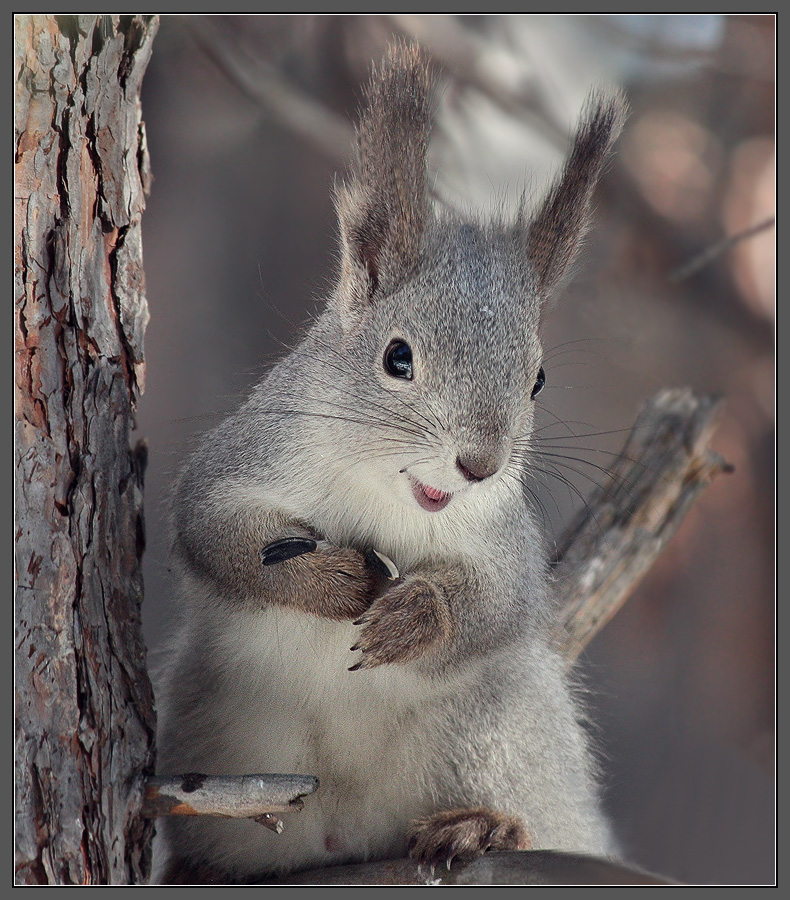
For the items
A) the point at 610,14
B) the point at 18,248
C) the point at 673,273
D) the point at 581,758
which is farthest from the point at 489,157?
the point at 581,758

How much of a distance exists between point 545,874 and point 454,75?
1.43 meters

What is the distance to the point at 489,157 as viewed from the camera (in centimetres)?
197

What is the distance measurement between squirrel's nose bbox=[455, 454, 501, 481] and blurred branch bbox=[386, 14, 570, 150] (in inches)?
28.0

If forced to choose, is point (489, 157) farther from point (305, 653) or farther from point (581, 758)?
point (581, 758)

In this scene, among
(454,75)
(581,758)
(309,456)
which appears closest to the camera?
(309,456)

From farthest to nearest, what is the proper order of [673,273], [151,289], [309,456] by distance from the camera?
[673,273] → [151,289] → [309,456]

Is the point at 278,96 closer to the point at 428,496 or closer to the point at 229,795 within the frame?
the point at 428,496

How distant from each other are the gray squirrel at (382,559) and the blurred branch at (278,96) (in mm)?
394

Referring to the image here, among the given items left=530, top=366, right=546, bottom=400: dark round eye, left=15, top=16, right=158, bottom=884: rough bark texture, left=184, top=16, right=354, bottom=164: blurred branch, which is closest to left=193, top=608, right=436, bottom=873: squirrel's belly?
left=15, top=16, right=158, bottom=884: rough bark texture

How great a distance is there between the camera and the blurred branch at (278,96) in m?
1.86

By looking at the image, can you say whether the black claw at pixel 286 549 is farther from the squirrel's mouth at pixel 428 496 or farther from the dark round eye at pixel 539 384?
the dark round eye at pixel 539 384

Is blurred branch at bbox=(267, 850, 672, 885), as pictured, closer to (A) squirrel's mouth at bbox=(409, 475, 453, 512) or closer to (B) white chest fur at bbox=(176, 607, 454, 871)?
(B) white chest fur at bbox=(176, 607, 454, 871)

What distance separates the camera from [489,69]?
6.33 feet

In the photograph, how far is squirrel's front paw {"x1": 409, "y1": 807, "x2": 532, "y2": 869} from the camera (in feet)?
4.80
